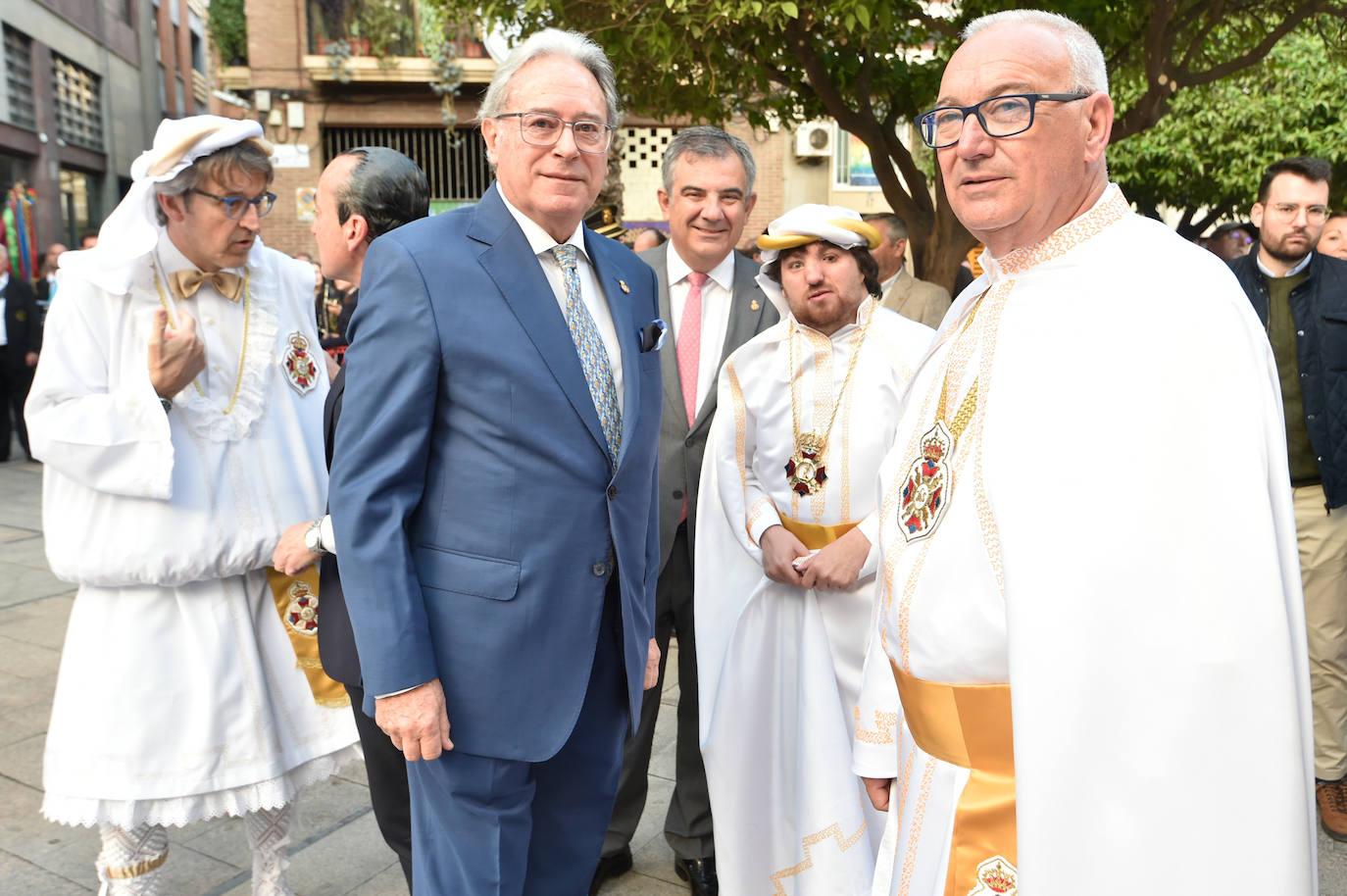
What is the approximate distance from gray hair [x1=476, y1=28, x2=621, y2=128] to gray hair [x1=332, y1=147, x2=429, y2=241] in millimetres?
482

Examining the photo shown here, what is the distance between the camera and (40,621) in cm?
577

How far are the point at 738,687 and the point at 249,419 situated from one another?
4.87 feet

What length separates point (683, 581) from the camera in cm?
333

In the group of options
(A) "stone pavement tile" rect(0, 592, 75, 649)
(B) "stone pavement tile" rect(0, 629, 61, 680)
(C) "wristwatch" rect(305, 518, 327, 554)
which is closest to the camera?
(C) "wristwatch" rect(305, 518, 327, 554)

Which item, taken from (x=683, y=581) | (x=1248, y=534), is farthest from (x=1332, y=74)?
(x=1248, y=534)

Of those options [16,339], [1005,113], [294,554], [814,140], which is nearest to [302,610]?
[294,554]

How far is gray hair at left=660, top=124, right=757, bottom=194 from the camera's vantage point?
3340 millimetres

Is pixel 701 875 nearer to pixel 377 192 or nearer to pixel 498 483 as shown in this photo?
pixel 498 483

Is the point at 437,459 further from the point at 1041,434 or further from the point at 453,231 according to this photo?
the point at 1041,434

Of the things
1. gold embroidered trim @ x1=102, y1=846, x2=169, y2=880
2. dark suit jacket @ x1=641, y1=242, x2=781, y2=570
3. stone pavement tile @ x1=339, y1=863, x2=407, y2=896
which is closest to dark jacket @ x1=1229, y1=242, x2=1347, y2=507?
dark suit jacket @ x1=641, y1=242, x2=781, y2=570

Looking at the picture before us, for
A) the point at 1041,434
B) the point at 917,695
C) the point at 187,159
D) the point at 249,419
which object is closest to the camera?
the point at 1041,434

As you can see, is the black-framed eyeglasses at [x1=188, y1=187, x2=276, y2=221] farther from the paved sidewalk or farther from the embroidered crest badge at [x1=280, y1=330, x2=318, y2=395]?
the paved sidewalk

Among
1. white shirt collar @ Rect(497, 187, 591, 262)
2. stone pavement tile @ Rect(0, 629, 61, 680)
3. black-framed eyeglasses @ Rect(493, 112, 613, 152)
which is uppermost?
black-framed eyeglasses @ Rect(493, 112, 613, 152)

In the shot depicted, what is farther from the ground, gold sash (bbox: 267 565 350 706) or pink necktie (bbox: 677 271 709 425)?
pink necktie (bbox: 677 271 709 425)
